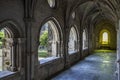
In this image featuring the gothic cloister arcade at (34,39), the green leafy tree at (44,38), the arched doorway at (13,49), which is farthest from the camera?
the green leafy tree at (44,38)

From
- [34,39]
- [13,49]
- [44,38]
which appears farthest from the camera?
[44,38]

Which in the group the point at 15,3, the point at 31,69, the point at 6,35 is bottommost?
the point at 31,69

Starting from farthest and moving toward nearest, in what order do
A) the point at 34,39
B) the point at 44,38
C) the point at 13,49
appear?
the point at 44,38
the point at 34,39
the point at 13,49

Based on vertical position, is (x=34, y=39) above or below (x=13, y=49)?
above

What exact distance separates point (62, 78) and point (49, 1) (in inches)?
173

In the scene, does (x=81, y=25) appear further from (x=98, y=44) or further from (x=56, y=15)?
(x=98, y=44)


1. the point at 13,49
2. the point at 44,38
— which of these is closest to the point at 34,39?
the point at 13,49

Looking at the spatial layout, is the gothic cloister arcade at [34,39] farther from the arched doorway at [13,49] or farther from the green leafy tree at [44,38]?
the green leafy tree at [44,38]

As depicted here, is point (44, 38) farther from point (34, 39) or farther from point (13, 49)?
point (13, 49)

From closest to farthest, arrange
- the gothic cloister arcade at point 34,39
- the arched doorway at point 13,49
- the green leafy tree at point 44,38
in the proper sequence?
the gothic cloister arcade at point 34,39 < the arched doorway at point 13,49 < the green leafy tree at point 44,38

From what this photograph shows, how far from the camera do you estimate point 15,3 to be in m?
6.44

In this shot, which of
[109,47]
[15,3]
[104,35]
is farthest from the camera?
[104,35]

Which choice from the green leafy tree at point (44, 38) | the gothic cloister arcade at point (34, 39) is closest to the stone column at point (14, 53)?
the gothic cloister arcade at point (34, 39)

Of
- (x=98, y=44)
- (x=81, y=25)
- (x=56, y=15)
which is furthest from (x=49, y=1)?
(x=98, y=44)
